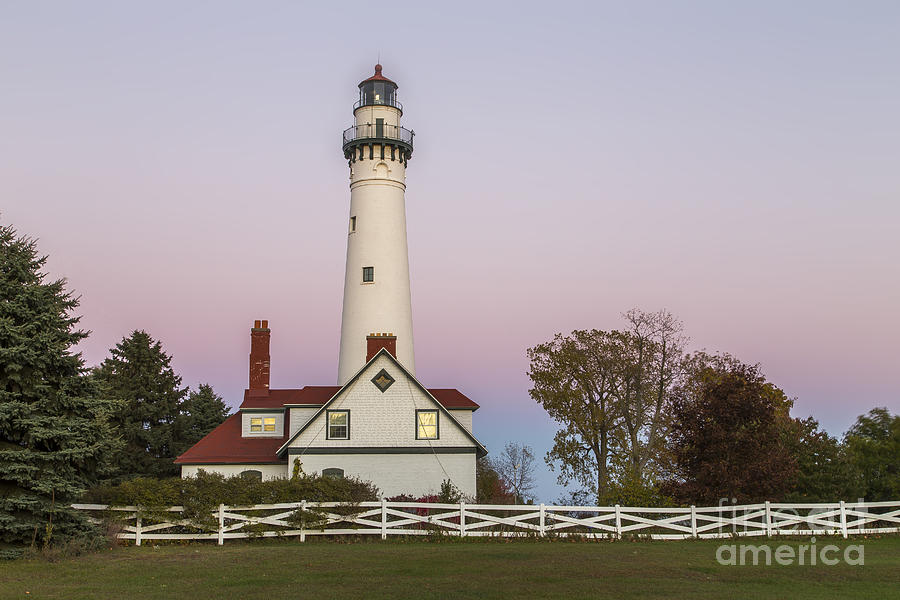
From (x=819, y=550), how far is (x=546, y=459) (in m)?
24.1

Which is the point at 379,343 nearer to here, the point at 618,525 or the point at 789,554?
the point at 618,525

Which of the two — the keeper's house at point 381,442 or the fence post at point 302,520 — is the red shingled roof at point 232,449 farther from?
the fence post at point 302,520

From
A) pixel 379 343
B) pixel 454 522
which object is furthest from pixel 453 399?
pixel 454 522

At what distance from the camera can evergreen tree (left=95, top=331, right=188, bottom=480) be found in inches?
1860

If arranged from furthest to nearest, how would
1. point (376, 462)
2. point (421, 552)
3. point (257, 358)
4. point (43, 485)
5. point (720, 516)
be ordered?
point (257, 358) < point (376, 462) < point (720, 516) < point (421, 552) < point (43, 485)

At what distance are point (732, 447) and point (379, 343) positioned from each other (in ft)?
51.5

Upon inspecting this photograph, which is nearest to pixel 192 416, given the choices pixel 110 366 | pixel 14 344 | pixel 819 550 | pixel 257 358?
pixel 110 366

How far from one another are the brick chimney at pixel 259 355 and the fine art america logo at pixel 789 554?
22.9 metres

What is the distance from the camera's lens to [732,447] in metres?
29.0

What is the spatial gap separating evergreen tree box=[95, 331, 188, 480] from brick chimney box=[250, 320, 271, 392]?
10.3 metres

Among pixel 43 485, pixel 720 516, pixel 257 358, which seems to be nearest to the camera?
pixel 43 485

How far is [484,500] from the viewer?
3606 centimetres

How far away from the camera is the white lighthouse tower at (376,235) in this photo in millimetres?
41781

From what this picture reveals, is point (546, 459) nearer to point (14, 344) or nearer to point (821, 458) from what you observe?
point (821, 458)
